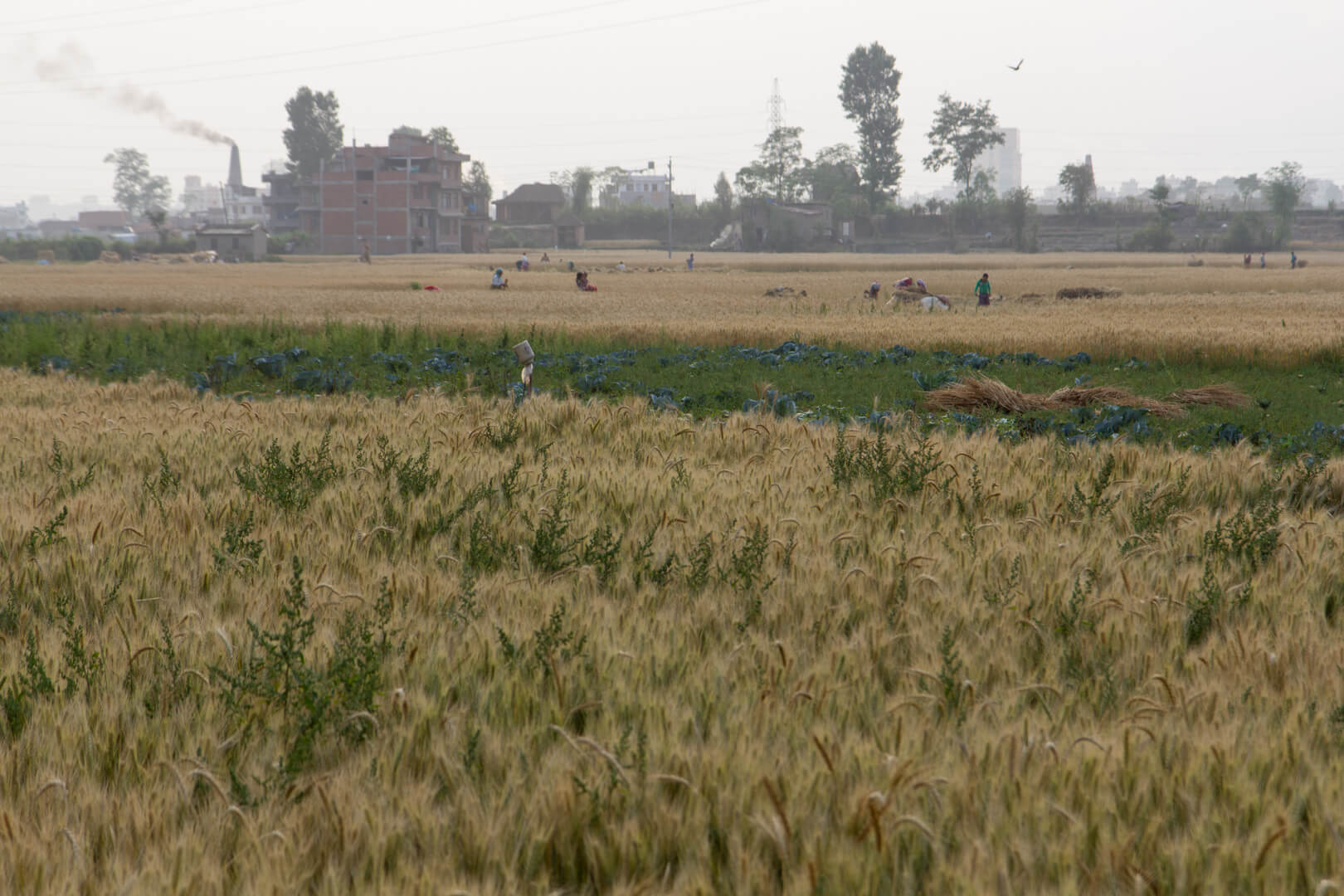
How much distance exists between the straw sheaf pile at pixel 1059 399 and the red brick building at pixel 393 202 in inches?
4623

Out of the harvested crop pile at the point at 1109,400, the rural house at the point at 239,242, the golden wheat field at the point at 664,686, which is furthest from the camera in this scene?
the rural house at the point at 239,242

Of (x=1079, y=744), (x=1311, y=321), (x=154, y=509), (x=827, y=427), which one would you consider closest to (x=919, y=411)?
(x=827, y=427)

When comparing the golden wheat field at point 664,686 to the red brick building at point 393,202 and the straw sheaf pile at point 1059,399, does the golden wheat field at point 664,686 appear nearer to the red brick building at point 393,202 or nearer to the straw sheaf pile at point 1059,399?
the straw sheaf pile at point 1059,399

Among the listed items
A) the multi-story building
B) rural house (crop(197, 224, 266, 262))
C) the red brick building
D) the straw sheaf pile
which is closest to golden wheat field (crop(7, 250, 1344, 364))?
the straw sheaf pile

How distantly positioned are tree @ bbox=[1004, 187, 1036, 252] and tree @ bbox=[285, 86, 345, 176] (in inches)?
3803

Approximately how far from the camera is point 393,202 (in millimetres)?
124688

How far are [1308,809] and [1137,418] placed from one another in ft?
31.8

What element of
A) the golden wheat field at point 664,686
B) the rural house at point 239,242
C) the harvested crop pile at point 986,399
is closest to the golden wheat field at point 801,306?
the harvested crop pile at point 986,399

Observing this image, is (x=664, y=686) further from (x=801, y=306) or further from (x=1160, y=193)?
(x=1160, y=193)

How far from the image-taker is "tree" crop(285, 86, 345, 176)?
15788 centimetres

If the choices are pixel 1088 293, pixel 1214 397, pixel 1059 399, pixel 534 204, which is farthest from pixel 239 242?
pixel 1214 397

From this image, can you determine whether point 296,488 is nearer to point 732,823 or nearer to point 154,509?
point 154,509

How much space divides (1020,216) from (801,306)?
9810cm

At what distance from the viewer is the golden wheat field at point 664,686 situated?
113 inches
